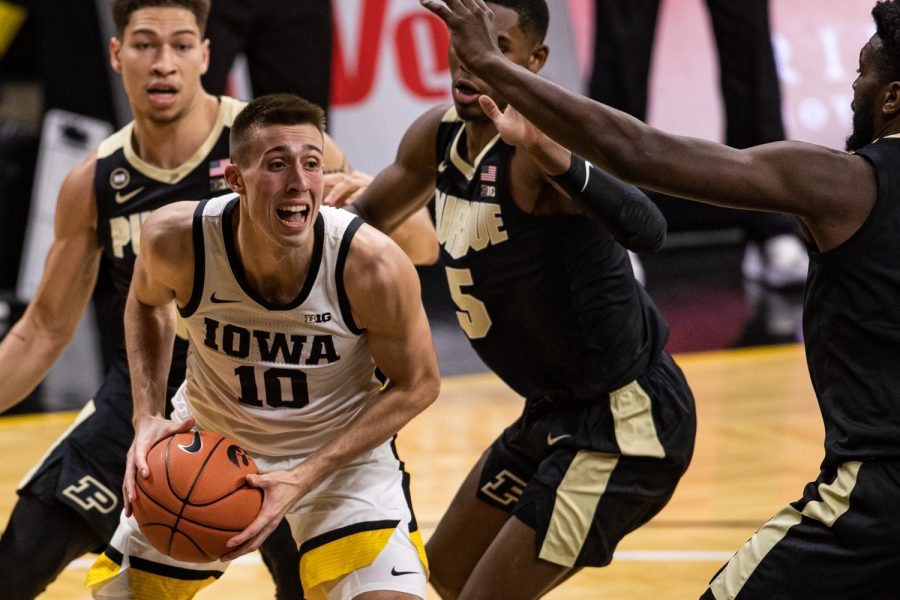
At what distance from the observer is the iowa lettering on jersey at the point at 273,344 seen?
13.0 ft

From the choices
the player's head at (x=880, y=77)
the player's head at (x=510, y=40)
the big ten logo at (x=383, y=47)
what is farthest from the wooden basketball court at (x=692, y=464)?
the big ten logo at (x=383, y=47)

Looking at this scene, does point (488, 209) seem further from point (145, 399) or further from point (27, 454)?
point (27, 454)

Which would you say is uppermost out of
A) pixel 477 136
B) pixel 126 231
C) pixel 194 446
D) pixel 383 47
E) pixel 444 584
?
pixel 383 47

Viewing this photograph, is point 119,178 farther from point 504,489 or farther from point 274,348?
point 504,489

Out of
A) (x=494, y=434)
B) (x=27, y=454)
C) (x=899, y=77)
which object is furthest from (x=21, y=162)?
(x=899, y=77)

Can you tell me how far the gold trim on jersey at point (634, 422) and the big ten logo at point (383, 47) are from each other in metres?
6.24

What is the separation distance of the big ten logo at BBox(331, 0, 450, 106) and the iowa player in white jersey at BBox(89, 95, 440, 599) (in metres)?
6.18

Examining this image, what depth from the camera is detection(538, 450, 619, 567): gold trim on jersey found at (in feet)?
13.2

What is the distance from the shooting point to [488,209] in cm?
416

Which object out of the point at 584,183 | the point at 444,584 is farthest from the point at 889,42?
the point at 444,584

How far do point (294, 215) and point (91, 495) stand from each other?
1.38 metres

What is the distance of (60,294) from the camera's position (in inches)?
187

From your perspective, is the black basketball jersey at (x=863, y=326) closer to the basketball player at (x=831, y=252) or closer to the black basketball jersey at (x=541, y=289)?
the basketball player at (x=831, y=252)

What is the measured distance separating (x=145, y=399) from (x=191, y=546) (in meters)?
0.57
